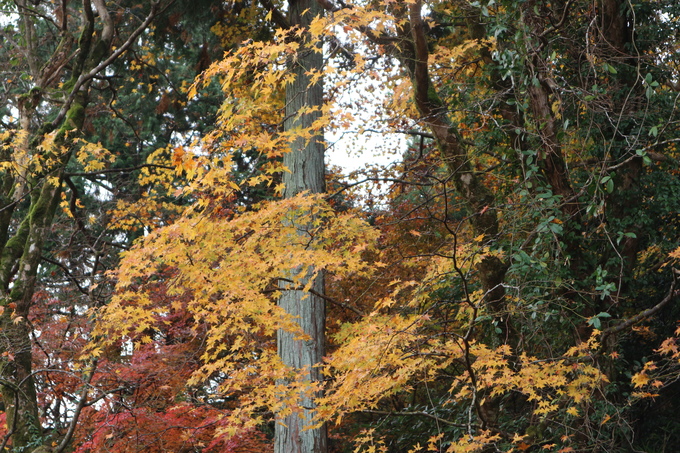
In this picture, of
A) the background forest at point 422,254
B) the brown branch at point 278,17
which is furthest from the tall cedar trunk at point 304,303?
the brown branch at point 278,17

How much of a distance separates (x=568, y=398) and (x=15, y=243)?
6.10m

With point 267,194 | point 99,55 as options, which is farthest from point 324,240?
point 267,194

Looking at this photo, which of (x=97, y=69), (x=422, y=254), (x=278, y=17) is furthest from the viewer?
(x=97, y=69)

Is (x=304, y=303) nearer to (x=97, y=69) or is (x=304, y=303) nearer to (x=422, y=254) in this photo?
(x=422, y=254)

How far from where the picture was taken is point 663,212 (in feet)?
18.4

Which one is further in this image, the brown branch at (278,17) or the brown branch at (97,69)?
the brown branch at (97,69)

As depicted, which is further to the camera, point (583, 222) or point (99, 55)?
point (99, 55)

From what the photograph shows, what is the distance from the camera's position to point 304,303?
6.18m

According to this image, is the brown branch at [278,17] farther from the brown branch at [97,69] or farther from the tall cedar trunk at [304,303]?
the brown branch at [97,69]

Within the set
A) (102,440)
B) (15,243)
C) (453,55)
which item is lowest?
(102,440)

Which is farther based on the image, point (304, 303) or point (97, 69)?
point (97, 69)

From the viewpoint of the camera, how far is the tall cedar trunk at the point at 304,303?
19.1ft

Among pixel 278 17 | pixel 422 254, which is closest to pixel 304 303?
pixel 422 254

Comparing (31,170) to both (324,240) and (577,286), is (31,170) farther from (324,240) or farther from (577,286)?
(577,286)
